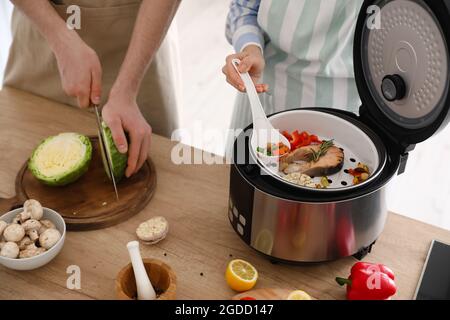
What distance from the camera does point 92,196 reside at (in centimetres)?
139

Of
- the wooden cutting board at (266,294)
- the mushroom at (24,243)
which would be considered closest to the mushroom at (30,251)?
the mushroom at (24,243)

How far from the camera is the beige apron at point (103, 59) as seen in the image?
169cm

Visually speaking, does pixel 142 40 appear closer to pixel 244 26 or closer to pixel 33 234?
pixel 244 26

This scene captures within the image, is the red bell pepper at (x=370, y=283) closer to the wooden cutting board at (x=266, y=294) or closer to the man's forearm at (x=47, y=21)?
the wooden cutting board at (x=266, y=294)

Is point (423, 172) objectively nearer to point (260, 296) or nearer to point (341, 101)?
point (341, 101)

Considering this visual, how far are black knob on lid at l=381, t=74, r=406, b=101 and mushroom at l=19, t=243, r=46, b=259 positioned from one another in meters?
0.84

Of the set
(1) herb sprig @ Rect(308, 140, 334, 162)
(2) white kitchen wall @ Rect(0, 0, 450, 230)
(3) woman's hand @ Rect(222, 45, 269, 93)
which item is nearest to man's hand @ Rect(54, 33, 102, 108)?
(3) woman's hand @ Rect(222, 45, 269, 93)

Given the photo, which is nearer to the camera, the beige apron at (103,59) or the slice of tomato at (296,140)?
the slice of tomato at (296,140)

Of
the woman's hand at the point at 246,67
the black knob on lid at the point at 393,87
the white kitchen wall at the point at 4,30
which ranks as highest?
the black knob on lid at the point at 393,87

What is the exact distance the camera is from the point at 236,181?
1.14 metres

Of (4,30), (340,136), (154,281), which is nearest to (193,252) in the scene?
(154,281)

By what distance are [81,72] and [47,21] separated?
0.71 feet

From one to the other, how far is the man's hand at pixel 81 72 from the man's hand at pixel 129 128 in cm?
6
